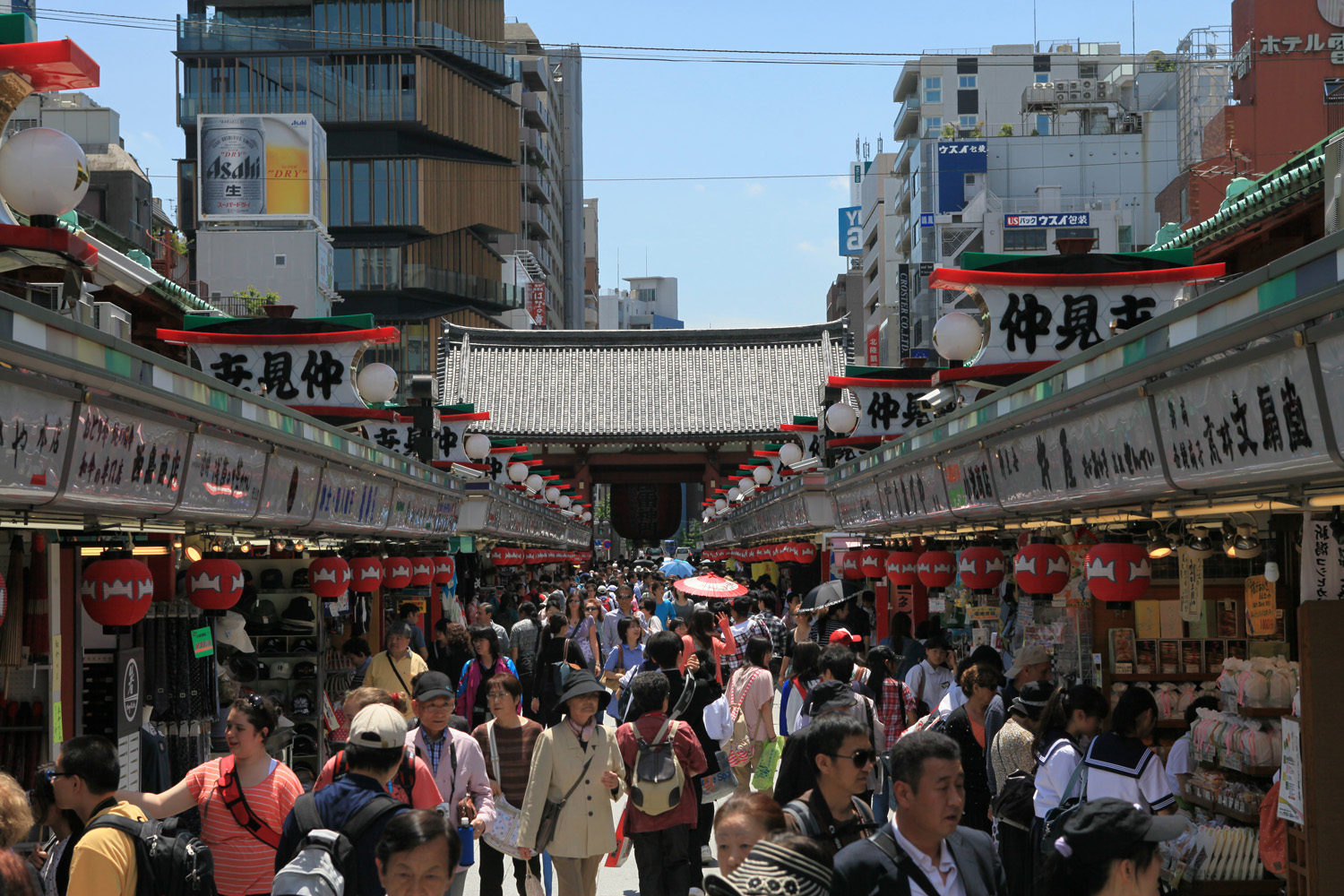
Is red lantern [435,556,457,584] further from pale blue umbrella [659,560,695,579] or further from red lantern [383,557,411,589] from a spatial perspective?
pale blue umbrella [659,560,695,579]

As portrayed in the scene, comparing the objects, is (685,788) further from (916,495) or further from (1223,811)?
(916,495)

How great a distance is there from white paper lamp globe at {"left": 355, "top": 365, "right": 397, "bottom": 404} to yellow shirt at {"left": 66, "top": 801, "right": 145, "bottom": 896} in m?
9.36

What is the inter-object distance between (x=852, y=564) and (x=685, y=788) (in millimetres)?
9548

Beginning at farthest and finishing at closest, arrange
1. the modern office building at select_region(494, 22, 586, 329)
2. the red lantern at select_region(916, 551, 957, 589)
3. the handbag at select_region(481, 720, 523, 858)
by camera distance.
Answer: the modern office building at select_region(494, 22, 586, 329), the red lantern at select_region(916, 551, 957, 589), the handbag at select_region(481, 720, 523, 858)

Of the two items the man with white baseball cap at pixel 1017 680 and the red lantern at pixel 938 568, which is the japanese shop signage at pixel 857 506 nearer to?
the red lantern at pixel 938 568

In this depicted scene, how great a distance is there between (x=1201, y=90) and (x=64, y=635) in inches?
1568

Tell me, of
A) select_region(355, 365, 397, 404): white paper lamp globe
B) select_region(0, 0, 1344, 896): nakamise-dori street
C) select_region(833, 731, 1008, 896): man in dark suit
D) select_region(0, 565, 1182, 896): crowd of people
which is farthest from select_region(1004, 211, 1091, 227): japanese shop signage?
select_region(833, 731, 1008, 896): man in dark suit

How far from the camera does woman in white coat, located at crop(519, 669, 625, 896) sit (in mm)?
7301

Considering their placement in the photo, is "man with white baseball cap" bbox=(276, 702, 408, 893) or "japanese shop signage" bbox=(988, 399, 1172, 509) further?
"japanese shop signage" bbox=(988, 399, 1172, 509)

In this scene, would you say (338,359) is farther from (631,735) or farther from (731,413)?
(731,413)

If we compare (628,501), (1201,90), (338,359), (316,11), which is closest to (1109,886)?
(338,359)

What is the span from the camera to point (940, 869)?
13.9ft

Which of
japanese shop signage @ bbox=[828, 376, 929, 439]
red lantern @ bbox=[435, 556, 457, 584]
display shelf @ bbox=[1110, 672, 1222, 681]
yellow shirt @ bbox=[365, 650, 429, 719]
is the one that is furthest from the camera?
japanese shop signage @ bbox=[828, 376, 929, 439]

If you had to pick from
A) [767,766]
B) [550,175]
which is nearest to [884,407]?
[767,766]
